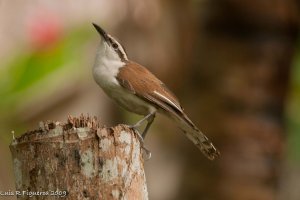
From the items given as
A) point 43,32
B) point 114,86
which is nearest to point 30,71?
point 43,32

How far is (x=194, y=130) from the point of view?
6918 mm

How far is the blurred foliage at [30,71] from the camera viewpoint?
1010 centimetres

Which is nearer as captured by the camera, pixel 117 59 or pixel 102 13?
pixel 117 59

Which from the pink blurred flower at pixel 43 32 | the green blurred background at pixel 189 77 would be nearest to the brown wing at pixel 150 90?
the green blurred background at pixel 189 77

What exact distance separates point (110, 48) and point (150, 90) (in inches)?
27.4

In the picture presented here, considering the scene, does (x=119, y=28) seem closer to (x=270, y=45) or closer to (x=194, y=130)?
(x=270, y=45)

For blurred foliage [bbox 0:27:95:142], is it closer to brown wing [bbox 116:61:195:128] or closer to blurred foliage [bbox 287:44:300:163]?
blurred foliage [bbox 287:44:300:163]

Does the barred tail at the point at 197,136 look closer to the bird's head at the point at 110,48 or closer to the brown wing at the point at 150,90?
the brown wing at the point at 150,90

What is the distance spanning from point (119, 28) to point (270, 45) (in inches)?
119

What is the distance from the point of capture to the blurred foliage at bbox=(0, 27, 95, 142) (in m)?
10.1

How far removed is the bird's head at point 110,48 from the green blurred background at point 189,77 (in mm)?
1896

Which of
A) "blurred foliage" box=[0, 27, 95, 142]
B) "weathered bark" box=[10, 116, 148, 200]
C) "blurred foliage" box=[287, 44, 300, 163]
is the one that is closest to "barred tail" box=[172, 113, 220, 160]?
"weathered bark" box=[10, 116, 148, 200]

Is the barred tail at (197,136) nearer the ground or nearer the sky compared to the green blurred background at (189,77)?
nearer the ground

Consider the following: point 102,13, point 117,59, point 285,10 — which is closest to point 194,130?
point 117,59
